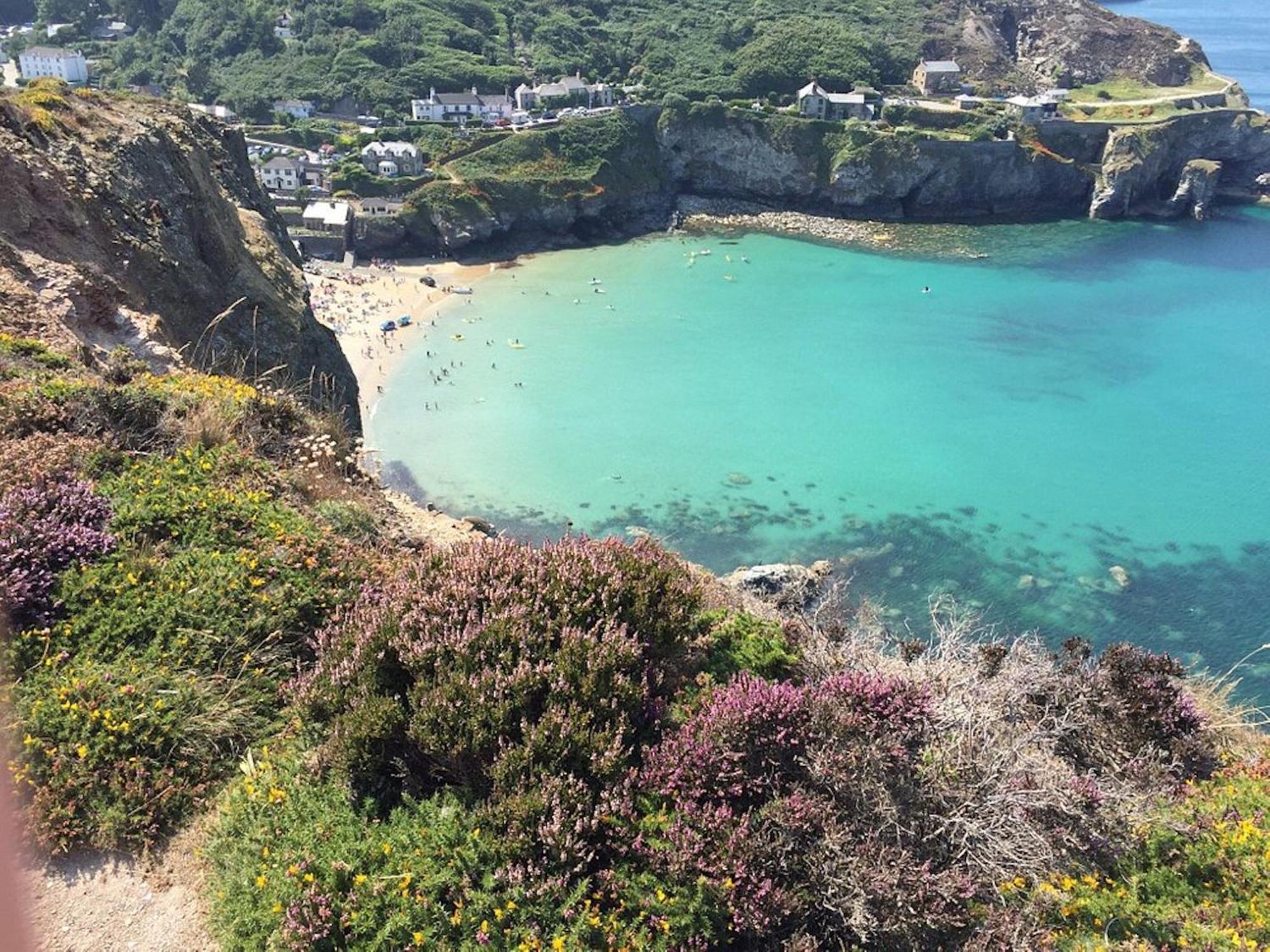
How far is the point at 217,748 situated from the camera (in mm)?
6828

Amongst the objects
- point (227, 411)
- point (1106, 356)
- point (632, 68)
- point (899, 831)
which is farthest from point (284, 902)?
point (632, 68)

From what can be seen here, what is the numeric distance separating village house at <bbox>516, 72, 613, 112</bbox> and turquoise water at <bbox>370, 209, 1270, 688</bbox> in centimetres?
2642

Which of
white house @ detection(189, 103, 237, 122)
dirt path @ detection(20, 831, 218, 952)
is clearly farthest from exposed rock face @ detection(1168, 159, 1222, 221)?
dirt path @ detection(20, 831, 218, 952)

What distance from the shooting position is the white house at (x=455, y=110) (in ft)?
262


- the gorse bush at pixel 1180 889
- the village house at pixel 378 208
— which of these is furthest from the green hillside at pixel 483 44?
the gorse bush at pixel 1180 889

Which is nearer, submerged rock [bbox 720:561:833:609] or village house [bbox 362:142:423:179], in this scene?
submerged rock [bbox 720:561:833:609]

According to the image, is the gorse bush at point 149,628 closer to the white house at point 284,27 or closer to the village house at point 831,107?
the village house at point 831,107

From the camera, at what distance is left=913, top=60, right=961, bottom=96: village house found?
299ft

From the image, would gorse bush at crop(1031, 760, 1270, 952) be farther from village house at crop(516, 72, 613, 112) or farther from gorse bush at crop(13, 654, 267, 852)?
village house at crop(516, 72, 613, 112)

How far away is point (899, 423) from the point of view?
1638 inches

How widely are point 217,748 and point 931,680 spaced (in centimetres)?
686

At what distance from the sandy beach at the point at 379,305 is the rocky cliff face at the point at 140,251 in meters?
17.1

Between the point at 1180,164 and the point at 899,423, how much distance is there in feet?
203

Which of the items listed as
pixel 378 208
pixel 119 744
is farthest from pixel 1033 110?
pixel 119 744
